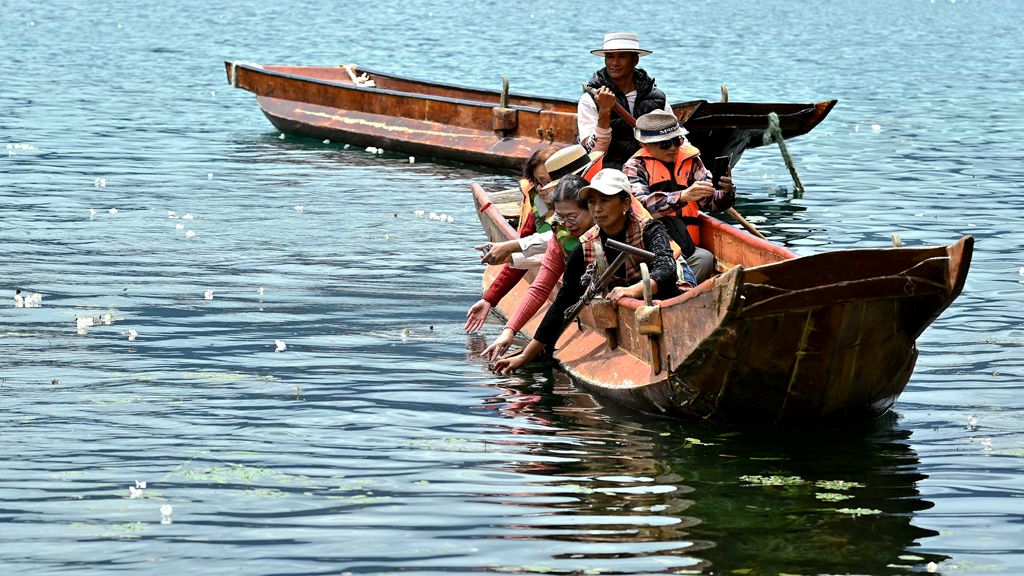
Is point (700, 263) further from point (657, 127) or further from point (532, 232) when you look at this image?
point (532, 232)

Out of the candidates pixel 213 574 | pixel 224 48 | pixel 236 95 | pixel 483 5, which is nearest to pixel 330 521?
pixel 213 574

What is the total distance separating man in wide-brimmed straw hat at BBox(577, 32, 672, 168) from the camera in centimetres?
1199

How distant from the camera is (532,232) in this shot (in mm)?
11617

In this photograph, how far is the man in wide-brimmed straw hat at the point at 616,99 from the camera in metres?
12.0

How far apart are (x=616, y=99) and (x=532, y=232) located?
1.36 metres

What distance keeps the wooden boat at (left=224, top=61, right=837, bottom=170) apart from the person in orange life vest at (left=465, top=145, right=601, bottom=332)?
6779 mm

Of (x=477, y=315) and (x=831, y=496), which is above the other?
(x=831, y=496)

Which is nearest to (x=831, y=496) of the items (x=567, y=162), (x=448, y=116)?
(x=567, y=162)

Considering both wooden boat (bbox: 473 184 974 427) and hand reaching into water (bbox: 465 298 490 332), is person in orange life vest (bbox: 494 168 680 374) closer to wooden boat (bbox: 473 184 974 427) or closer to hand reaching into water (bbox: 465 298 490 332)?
wooden boat (bbox: 473 184 974 427)

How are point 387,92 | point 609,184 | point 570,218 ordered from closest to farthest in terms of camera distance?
point 609,184
point 570,218
point 387,92

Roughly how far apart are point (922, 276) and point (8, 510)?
16.2 feet

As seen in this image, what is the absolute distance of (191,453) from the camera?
841 cm

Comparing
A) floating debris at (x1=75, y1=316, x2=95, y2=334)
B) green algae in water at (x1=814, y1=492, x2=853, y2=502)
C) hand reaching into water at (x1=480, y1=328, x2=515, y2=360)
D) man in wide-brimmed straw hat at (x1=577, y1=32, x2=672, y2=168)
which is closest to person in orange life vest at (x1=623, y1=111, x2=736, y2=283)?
man in wide-brimmed straw hat at (x1=577, y1=32, x2=672, y2=168)

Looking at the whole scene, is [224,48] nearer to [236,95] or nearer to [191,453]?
[236,95]
